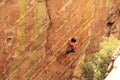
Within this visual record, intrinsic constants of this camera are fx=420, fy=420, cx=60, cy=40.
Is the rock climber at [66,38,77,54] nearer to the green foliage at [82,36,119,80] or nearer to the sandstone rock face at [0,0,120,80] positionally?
the sandstone rock face at [0,0,120,80]

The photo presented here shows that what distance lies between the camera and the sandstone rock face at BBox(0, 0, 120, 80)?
15.5 meters

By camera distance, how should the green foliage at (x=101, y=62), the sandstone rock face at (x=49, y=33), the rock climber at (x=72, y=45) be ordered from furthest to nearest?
the rock climber at (x=72, y=45), the sandstone rock face at (x=49, y=33), the green foliage at (x=101, y=62)

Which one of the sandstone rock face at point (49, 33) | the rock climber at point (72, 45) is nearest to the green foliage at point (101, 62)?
the rock climber at point (72, 45)

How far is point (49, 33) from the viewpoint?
16.7m

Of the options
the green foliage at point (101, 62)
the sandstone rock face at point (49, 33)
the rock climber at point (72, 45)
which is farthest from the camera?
the rock climber at point (72, 45)

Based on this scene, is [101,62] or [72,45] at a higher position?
[101,62]

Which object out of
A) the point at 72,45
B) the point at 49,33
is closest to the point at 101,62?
the point at 72,45

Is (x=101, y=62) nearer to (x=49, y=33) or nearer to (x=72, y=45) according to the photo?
(x=72, y=45)

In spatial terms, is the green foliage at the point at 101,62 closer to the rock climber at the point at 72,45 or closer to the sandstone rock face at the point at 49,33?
the rock climber at the point at 72,45

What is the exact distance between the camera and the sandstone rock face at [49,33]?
1548cm

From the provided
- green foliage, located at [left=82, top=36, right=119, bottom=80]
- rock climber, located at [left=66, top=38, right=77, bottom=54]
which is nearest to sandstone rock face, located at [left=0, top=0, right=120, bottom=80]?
rock climber, located at [left=66, top=38, right=77, bottom=54]

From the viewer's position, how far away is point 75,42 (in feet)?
57.8

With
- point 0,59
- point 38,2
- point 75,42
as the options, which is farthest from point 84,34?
point 0,59

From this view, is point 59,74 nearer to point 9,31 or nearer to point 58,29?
point 58,29
